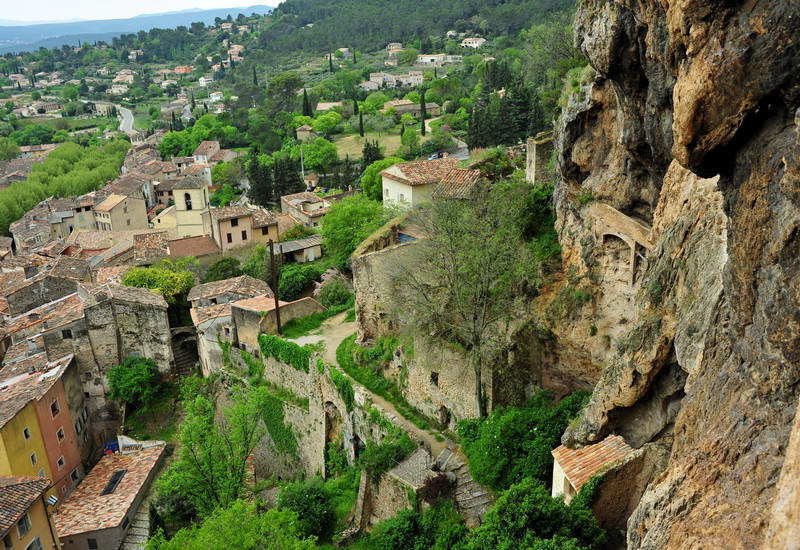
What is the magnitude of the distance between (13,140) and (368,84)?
247 ft

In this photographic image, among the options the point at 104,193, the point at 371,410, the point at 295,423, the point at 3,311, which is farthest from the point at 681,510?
the point at 104,193

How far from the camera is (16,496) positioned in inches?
912

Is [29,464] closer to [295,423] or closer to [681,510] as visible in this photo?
[295,423]

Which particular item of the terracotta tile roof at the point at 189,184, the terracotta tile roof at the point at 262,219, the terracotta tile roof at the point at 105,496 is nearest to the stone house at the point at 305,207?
the terracotta tile roof at the point at 262,219

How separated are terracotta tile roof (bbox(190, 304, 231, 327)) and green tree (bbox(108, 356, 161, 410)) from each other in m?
4.34

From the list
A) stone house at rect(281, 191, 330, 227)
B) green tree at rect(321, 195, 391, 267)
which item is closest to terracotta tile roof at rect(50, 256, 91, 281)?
stone house at rect(281, 191, 330, 227)

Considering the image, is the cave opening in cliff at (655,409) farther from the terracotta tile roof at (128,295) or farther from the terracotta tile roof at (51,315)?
the terracotta tile roof at (51,315)

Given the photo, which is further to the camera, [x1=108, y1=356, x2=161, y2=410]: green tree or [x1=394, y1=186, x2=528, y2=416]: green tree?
[x1=108, y1=356, x2=161, y2=410]: green tree

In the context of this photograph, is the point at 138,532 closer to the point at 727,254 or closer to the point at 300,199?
the point at 727,254

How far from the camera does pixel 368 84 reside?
450ft

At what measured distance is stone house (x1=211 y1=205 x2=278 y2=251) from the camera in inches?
2047

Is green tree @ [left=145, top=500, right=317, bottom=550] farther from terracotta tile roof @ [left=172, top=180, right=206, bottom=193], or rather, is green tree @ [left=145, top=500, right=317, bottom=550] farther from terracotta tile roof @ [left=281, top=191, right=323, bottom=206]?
terracotta tile roof @ [left=281, top=191, right=323, bottom=206]

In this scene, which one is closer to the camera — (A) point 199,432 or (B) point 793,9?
(B) point 793,9

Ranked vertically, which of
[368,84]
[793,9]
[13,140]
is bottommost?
[13,140]
